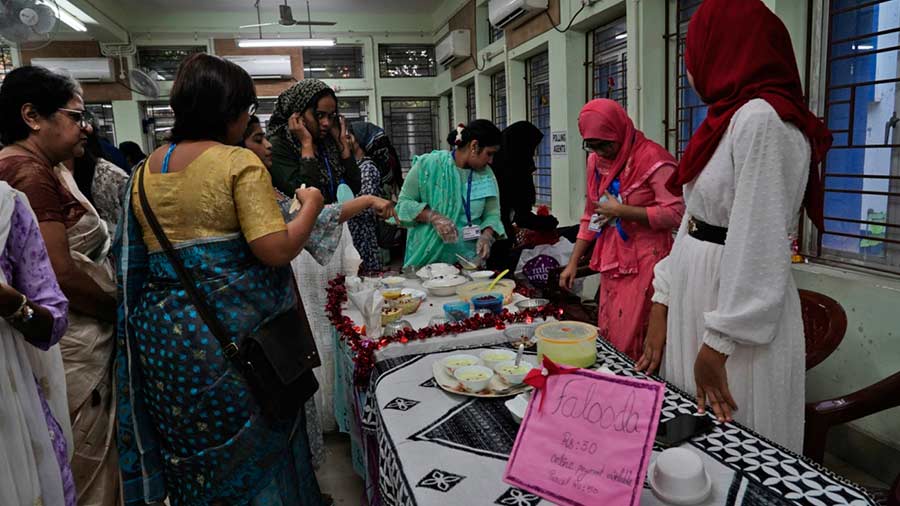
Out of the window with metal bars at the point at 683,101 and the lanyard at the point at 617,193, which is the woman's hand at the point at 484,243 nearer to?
the lanyard at the point at 617,193

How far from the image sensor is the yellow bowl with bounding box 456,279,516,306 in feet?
6.30

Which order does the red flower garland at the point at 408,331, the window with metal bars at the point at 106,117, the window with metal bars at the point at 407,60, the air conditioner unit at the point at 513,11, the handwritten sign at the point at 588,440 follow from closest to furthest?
the handwritten sign at the point at 588,440 < the red flower garland at the point at 408,331 < the air conditioner unit at the point at 513,11 < the window with metal bars at the point at 106,117 < the window with metal bars at the point at 407,60

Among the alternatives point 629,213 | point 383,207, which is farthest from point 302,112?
point 629,213

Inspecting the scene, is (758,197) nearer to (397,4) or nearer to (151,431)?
(151,431)

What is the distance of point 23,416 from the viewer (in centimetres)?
119

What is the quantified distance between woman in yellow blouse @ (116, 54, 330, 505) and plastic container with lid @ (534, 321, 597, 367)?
61 centimetres

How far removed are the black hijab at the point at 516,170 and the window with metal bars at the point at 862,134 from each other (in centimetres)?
177

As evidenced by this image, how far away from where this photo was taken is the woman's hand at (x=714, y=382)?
1.10m

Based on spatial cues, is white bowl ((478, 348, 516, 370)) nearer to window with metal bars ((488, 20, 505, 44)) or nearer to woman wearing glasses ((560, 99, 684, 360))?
woman wearing glasses ((560, 99, 684, 360))

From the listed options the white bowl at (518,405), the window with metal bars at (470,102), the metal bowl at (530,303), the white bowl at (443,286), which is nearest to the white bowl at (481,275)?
the white bowl at (443,286)

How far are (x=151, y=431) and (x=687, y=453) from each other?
4.12 feet

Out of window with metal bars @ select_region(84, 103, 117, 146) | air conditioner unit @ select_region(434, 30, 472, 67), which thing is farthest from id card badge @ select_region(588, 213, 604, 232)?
window with metal bars @ select_region(84, 103, 117, 146)

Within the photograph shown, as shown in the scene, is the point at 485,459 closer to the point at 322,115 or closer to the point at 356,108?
the point at 322,115

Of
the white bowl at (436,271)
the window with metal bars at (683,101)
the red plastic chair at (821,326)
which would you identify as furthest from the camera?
the window with metal bars at (683,101)
